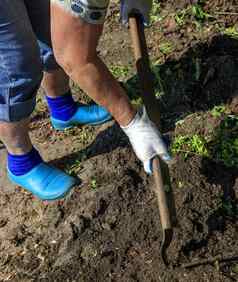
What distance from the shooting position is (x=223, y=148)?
290 centimetres

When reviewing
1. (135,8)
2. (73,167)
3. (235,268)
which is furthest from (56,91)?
(235,268)

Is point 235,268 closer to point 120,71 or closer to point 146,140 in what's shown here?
point 146,140

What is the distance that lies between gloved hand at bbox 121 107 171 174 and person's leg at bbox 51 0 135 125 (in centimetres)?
4

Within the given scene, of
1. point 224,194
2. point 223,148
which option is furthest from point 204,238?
point 223,148

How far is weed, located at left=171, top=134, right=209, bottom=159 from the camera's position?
2902 millimetres

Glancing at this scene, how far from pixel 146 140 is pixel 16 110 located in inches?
24.1

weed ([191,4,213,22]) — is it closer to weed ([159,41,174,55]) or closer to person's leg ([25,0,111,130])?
weed ([159,41,174,55])

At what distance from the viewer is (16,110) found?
2680 millimetres

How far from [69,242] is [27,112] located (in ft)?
2.02

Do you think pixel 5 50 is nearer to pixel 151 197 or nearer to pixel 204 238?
→ pixel 151 197

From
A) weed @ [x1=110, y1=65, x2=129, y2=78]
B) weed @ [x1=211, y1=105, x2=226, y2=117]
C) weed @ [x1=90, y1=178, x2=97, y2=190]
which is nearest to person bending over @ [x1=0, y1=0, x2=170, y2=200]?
weed @ [x1=90, y1=178, x2=97, y2=190]

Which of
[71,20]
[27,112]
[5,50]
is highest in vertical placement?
[71,20]

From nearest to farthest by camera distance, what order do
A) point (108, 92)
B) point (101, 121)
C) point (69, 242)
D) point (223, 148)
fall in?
1. point (108, 92)
2. point (69, 242)
3. point (223, 148)
4. point (101, 121)

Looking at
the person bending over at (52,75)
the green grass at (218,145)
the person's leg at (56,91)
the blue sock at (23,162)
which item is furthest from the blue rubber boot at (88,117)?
the green grass at (218,145)
